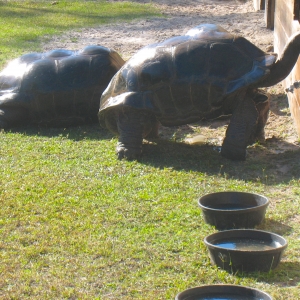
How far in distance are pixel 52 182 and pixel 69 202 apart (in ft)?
2.14

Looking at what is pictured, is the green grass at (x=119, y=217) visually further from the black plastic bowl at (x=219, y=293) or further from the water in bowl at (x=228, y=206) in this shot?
the black plastic bowl at (x=219, y=293)

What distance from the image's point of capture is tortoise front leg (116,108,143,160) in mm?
7461

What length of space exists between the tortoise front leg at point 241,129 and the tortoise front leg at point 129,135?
102 cm

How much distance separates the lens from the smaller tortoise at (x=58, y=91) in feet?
29.1

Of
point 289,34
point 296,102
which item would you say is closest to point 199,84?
point 296,102

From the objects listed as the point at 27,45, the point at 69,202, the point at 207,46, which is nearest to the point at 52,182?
the point at 69,202

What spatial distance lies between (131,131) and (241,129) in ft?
4.19

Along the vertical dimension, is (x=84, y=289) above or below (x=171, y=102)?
below

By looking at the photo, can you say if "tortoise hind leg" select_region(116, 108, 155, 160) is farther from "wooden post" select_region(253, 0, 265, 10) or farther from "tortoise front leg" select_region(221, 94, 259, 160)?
"wooden post" select_region(253, 0, 265, 10)

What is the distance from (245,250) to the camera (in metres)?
4.45

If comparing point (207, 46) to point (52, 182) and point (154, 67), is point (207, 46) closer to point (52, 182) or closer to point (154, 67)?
point (154, 67)

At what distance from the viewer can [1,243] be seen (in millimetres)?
5191

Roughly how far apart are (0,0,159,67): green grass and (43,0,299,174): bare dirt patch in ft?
1.83

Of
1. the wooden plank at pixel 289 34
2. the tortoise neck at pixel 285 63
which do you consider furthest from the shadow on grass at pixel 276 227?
the wooden plank at pixel 289 34
